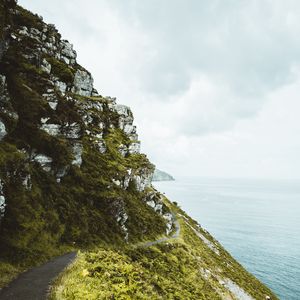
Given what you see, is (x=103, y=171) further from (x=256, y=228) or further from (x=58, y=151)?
(x=256, y=228)

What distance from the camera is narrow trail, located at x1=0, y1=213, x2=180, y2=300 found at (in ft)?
54.3

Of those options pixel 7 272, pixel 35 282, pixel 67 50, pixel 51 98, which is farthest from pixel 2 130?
pixel 67 50

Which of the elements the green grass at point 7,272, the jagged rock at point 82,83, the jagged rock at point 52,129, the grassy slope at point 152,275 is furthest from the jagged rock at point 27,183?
the jagged rock at point 82,83

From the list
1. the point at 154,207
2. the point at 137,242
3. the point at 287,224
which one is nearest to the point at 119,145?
the point at 154,207

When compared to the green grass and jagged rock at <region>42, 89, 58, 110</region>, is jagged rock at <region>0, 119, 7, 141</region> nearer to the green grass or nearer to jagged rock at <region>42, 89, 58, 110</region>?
jagged rock at <region>42, 89, 58, 110</region>

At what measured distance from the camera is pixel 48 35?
227ft

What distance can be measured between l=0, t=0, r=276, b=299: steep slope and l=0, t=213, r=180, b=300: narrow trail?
2.96 ft

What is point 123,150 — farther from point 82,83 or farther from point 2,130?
point 2,130

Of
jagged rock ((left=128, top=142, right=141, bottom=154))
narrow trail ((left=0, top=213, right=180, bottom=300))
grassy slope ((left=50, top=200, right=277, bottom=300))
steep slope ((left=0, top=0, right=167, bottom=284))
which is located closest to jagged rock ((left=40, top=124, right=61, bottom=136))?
steep slope ((left=0, top=0, right=167, bottom=284))

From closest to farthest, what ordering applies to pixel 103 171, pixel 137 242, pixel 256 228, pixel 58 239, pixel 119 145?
pixel 58 239
pixel 137 242
pixel 103 171
pixel 119 145
pixel 256 228

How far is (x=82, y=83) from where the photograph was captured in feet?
276

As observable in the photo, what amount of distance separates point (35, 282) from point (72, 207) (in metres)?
16.9

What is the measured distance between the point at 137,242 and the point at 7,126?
31.7m

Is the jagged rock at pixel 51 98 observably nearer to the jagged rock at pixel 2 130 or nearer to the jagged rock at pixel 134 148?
the jagged rock at pixel 2 130
